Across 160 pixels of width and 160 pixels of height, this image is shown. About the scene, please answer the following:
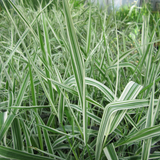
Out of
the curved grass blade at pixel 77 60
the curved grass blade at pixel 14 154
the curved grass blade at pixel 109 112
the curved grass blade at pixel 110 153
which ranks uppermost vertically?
the curved grass blade at pixel 77 60

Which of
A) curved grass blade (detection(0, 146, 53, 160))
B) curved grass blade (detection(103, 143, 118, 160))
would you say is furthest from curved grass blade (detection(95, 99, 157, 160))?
curved grass blade (detection(0, 146, 53, 160))

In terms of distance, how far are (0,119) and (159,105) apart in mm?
335

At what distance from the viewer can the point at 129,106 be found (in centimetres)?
30

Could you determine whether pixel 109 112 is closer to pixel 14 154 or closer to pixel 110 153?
pixel 110 153

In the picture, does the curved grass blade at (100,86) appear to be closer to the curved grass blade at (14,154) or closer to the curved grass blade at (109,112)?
the curved grass blade at (109,112)

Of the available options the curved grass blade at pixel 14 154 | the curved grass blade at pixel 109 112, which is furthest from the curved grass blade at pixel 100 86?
the curved grass blade at pixel 14 154

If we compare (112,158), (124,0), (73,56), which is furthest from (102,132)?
(124,0)

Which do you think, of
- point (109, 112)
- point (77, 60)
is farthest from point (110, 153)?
point (77, 60)

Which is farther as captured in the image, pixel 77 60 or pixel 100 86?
pixel 100 86

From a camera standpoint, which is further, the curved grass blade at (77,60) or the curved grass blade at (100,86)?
the curved grass blade at (100,86)

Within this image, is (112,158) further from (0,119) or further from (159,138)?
(0,119)

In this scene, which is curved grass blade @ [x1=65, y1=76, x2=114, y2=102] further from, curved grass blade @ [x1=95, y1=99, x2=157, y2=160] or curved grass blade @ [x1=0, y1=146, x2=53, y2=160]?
curved grass blade @ [x1=0, y1=146, x2=53, y2=160]

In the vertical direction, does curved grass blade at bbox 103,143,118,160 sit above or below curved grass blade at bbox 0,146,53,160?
below

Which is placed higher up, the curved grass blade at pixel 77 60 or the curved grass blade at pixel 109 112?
the curved grass blade at pixel 77 60
